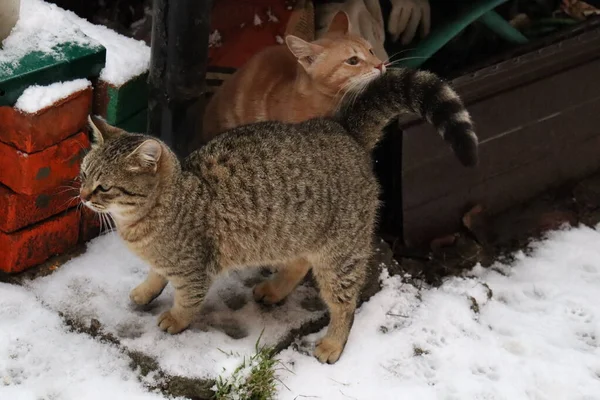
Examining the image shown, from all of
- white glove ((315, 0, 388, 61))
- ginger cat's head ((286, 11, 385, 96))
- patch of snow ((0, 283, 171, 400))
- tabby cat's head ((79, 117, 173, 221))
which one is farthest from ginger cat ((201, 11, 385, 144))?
patch of snow ((0, 283, 171, 400))

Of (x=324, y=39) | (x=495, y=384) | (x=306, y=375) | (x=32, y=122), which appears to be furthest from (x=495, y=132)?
(x=32, y=122)

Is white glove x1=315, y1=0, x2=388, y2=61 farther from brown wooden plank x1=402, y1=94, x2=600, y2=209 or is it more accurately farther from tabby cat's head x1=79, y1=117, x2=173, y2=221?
tabby cat's head x1=79, y1=117, x2=173, y2=221

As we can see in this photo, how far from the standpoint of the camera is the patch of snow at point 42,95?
2.70 metres

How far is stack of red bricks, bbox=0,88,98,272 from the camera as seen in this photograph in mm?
2775

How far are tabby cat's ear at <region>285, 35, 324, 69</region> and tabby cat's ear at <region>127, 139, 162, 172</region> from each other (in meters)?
0.91

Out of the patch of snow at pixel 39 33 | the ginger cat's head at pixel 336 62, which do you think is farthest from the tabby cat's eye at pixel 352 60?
the patch of snow at pixel 39 33

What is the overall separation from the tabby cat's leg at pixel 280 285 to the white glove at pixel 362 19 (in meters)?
1.10

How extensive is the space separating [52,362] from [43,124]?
0.84m

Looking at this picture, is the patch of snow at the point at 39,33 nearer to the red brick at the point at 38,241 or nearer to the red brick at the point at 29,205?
the red brick at the point at 29,205

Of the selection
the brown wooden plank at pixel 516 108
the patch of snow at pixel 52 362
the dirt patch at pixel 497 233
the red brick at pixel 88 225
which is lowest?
the dirt patch at pixel 497 233

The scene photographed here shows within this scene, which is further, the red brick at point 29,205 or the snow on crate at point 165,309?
the red brick at point 29,205

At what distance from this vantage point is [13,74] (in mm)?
2695

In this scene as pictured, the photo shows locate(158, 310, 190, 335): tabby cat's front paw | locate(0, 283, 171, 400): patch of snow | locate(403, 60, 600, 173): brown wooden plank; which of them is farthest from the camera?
locate(403, 60, 600, 173): brown wooden plank

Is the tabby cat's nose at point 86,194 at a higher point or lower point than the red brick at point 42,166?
higher
